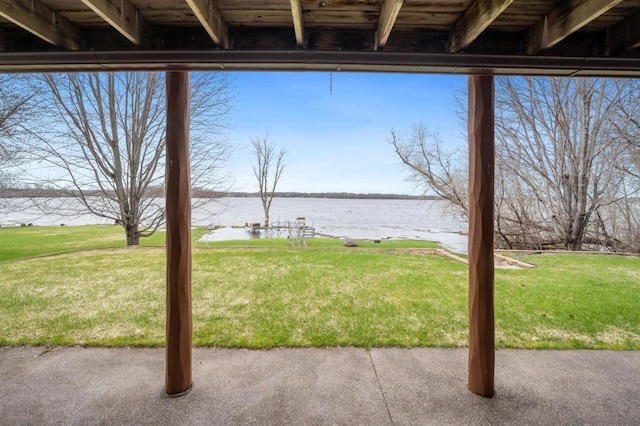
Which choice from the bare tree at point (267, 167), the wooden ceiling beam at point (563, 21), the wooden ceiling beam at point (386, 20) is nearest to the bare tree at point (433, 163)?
the wooden ceiling beam at point (563, 21)

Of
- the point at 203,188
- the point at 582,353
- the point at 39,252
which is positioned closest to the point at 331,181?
the point at 203,188

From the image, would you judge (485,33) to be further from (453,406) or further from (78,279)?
(78,279)

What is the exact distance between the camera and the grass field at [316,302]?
3.14m

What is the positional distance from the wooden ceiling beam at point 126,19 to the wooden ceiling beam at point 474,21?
1.86 meters

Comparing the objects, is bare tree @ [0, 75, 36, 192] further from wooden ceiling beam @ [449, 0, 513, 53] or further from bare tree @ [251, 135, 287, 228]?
bare tree @ [251, 135, 287, 228]

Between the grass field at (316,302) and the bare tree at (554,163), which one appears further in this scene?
the bare tree at (554,163)

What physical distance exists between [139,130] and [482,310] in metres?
9.64

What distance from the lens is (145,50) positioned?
5.82ft

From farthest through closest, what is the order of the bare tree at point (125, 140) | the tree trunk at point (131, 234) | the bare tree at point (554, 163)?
the tree trunk at point (131, 234)
the bare tree at point (554, 163)
the bare tree at point (125, 140)

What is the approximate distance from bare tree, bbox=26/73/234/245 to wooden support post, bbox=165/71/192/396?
7.28 meters

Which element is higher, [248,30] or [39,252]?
[248,30]

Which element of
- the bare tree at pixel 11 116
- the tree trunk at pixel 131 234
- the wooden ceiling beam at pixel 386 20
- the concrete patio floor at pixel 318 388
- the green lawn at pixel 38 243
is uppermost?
the bare tree at pixel 11 116

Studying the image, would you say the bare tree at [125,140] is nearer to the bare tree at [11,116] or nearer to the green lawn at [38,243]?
the green lawn at [38,243]

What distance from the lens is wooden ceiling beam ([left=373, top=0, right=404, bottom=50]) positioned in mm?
1325
